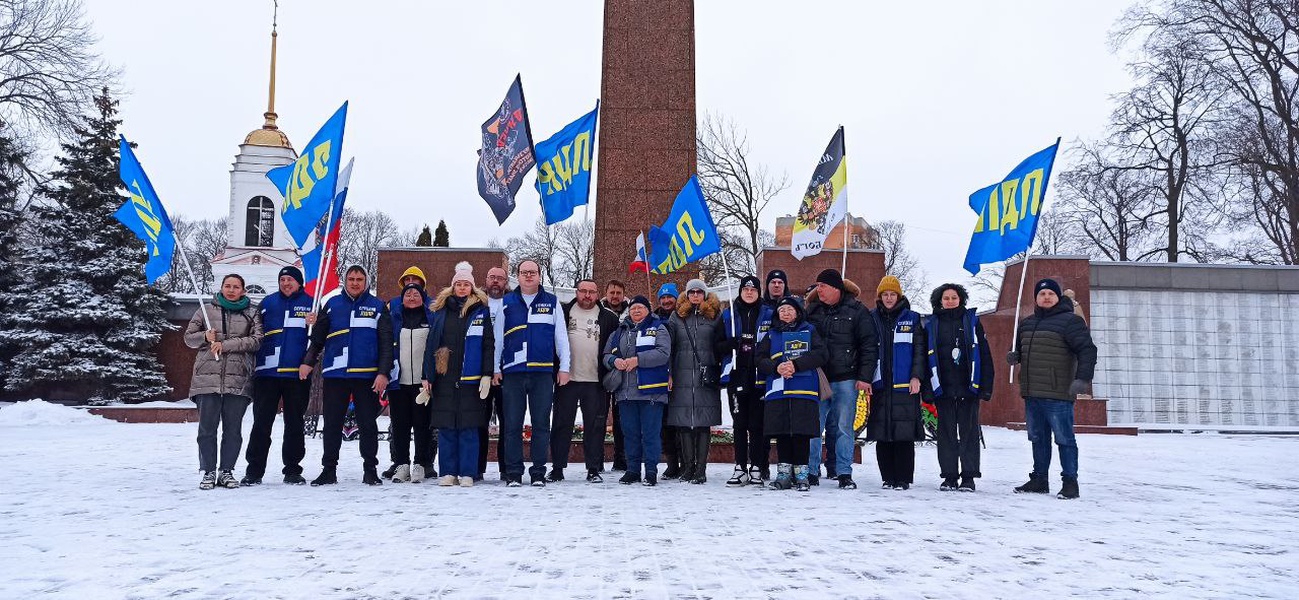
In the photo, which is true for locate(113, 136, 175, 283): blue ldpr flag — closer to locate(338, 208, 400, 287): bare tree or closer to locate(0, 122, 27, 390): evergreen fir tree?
locate(0, 122, 27, 390): evergreen fir tree

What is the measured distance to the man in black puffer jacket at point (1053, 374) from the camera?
23.6 feet

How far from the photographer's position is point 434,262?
1859cm

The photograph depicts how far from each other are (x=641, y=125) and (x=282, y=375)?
22.3 feet

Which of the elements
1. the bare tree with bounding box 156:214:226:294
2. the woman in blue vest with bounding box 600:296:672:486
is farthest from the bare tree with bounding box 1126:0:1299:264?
the bare tree with bounding box 156:214:226:294

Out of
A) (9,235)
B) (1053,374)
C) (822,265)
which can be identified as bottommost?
(1053,374)

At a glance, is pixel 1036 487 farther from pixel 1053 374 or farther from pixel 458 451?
pixel 458 451

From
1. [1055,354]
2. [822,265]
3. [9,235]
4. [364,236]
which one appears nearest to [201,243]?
[364,236]

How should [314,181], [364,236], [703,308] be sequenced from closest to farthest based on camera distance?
1. [703,308]
2. [314,181]
3. [364,236]

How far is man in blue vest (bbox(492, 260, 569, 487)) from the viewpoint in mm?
7680

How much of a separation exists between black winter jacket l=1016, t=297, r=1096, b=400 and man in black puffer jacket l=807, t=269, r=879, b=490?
114cm

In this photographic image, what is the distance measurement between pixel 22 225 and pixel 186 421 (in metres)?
8.40

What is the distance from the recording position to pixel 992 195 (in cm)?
969

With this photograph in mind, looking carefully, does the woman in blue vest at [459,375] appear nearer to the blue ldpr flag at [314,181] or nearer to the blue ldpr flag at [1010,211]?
the blue ldpr flag at [314,181]

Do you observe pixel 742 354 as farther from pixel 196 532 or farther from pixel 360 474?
pixel 196 532
